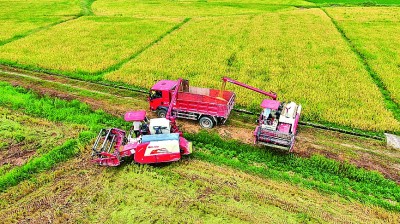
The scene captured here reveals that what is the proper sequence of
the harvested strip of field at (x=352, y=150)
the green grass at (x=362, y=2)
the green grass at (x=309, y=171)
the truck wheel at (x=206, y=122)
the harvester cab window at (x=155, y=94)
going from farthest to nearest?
the green grass at (x=362, y=2)
the harvester cab window at (x=155, y=94)
the truck wheel at (x=206, y=122)
the harvested strip of field at (x=352, y=150)
the green grass at (x=309, y=171)

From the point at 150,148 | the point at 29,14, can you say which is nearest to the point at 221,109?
the point at 150,148

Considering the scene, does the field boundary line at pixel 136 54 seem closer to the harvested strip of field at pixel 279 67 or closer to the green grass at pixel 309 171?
the harvested strip of field at pixel 279 67

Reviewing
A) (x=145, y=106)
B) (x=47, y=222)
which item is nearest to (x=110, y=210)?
(x=47, y=222)

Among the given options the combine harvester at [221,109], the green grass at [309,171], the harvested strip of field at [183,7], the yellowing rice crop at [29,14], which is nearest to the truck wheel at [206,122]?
the combine harvester at [221,109]

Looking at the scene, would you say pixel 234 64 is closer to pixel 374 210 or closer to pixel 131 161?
pixel 131 161

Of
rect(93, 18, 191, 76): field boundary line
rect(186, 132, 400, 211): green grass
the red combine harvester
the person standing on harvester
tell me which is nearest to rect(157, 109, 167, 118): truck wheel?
the person standing on harvester
